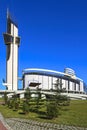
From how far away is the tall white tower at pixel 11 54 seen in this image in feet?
360

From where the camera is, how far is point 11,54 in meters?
111

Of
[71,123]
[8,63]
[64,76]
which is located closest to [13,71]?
[8,63]

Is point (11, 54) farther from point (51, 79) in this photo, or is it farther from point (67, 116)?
point (67, 116)

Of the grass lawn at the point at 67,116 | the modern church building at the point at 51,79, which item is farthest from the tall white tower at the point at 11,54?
the grass lawn at the point at 67,116

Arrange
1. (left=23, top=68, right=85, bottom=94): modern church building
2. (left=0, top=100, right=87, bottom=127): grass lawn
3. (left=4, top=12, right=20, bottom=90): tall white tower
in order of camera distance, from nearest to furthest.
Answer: (left=0, top=100, right=87, bottom=127): grass lawn
(left=4, top=12, right=20, bottom=90): tall white tower
(left=23, top=68, right=85, bottom=94): modern church building

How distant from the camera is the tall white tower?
109875mm

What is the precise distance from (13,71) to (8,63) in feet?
11.6

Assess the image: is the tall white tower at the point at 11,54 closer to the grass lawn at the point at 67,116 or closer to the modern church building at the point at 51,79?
the modern church building at the point at 51,79

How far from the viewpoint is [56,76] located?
142 metres

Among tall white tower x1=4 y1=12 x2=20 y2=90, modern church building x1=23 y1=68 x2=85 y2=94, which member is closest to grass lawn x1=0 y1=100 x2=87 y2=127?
tall white tower x1=4 y1=12 x2=20 y2=90

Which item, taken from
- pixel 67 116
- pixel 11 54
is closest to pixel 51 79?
pixel 11 54

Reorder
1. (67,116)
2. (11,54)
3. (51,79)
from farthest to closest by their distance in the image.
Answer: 1. (51,79)
2. (11,54)
3. (67,116)

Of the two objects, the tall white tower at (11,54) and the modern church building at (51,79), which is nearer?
the tall white tower at (11,54)

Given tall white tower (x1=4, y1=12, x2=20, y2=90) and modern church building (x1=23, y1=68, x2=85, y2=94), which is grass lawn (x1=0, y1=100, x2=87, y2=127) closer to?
tall white tower (x1=4, y1=12, x2=20, y2=90)
